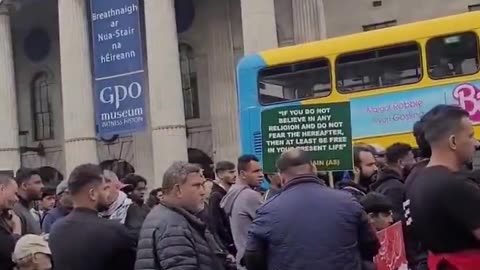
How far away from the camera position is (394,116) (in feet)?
50.9

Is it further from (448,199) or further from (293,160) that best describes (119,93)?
(448,199)

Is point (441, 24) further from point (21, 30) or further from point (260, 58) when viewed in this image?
point (21, 30)

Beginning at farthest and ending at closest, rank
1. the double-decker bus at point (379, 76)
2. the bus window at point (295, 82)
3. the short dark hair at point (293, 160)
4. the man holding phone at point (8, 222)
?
the bus window at point (295, 82) → the double-decker bus at point (379, 76) → the man holding phone at point (8, 222) → the short dark hair at point (293, 160)

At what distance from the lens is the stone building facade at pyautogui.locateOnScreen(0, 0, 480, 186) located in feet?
84.3

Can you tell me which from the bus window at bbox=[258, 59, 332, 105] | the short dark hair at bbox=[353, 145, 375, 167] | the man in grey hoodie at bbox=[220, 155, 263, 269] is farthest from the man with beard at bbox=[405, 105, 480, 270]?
the bus window at bbox=[258, 59, 332, 105]

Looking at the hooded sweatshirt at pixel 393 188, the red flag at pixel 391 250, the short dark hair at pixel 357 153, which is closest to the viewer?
the red flag at pixel 391 250

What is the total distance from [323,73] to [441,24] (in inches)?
94.1

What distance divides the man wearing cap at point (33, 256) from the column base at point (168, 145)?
1974cm

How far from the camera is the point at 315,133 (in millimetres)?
8773

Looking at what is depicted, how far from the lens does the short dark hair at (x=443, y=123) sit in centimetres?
484

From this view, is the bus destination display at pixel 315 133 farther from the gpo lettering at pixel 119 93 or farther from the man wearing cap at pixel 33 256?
the gpo lettering at pixel 119 93

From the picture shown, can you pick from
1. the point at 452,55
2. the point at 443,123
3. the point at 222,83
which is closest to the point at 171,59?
the point at 222,83

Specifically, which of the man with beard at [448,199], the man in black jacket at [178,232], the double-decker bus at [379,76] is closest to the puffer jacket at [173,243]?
the man in black jacket at [178,232]

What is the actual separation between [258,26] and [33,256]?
1901 cm
